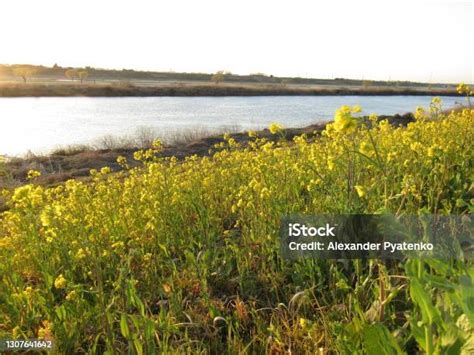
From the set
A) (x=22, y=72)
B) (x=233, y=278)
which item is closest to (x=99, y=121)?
(x=233, y=278)

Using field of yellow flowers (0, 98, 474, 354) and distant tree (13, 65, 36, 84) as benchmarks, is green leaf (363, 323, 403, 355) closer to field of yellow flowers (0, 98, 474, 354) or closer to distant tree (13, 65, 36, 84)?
field of yellow flowers (0, 98, 474, 354)

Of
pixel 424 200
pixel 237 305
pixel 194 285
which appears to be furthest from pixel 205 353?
pixel 424 200

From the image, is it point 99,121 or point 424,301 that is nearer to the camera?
point 424,301

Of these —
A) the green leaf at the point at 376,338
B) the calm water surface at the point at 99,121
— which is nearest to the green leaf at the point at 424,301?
the green leaf at the point at 376,338

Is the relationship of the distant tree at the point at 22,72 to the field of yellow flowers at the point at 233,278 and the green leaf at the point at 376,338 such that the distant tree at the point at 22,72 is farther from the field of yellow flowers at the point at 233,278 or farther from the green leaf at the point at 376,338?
the green leaf at the point at 376,338

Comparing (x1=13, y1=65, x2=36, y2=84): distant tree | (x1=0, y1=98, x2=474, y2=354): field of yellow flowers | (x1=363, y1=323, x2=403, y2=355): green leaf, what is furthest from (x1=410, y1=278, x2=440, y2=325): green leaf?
(x1=13, y1=65, x2=36, y2=84): distant tree

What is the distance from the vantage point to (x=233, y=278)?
2.80 metres

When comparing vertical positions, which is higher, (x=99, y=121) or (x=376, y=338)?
(x=376, y=338)

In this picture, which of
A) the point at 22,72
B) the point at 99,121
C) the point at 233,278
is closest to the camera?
the point at 233,278

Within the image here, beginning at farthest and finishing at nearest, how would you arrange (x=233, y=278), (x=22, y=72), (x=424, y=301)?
1. (x=22, y=72)
2. (x=233, y=278)
3. (x=424, y=301)

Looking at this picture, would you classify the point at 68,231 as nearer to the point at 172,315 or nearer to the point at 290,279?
the point at 172,315

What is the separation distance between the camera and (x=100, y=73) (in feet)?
300

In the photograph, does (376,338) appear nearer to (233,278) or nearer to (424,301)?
(424,301)

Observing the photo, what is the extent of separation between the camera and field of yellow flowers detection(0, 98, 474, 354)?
1.77 metres
